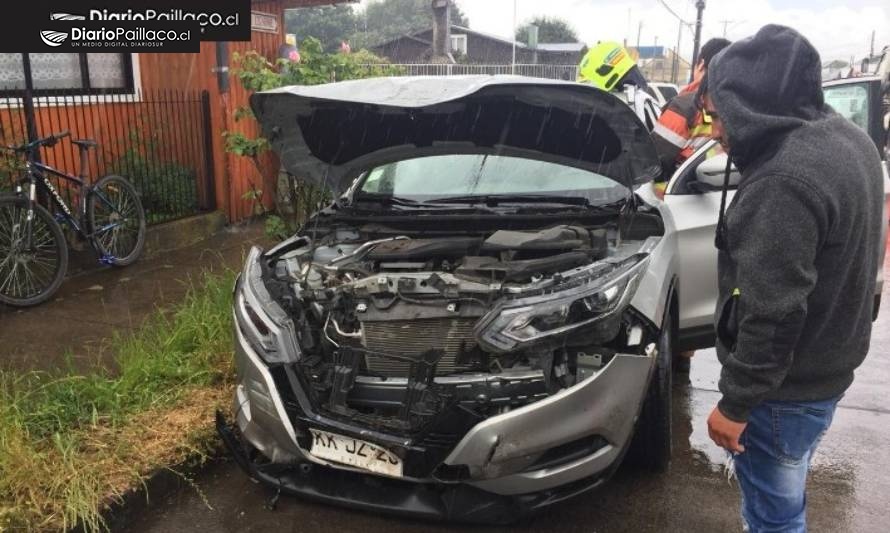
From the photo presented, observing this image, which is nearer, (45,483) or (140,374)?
(45,483)

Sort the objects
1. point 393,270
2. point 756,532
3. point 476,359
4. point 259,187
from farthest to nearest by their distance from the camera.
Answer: point 259,187
point 393,270
point 476,359
point 756,532

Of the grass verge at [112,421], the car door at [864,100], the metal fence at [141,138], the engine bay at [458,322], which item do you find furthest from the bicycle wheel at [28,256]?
the car door at [864,100]

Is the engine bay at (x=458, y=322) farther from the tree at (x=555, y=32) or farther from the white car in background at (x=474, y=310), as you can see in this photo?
the tree at (x=555, y=32)

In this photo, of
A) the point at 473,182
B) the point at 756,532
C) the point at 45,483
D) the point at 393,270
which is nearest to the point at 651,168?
the point at 473,182

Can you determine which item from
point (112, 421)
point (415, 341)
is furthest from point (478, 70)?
point (415, 341)

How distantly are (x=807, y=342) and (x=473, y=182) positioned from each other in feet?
7.53

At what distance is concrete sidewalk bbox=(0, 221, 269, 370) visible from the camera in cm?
441

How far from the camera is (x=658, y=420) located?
3.13 m

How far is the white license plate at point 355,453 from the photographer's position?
2615 millimetres

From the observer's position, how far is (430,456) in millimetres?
2578

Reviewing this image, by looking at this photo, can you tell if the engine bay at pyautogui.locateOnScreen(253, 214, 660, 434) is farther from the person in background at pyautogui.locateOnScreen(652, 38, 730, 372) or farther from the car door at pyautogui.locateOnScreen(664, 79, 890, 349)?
the person in background at pyautogui.locateOnScreen(652, 38, 730, 372)

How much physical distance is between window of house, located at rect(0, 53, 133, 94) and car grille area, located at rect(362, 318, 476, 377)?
555 cm

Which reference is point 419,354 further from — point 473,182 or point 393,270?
point 473,182

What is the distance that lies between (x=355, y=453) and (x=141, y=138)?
6.08 metres
